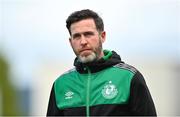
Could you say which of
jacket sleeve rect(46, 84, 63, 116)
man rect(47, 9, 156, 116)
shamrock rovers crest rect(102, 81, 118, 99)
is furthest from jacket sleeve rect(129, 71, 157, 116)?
jacket sleeve rect(46, 84, 63, 116)

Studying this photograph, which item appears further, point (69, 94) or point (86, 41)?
point (69, 94)

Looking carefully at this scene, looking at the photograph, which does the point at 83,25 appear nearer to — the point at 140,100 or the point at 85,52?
the point at 85,52

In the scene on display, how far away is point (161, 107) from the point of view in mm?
16438

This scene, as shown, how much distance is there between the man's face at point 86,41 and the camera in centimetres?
545

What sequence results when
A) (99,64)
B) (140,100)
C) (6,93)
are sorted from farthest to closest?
(6,93)
(99,64)
(140,100)

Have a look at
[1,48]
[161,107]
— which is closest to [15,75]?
[1,48]

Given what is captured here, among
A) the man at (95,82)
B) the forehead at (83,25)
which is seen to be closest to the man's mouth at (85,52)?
the man at (95,82)

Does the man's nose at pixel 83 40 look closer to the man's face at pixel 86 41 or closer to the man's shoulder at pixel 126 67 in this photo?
the man's face at pixel 86 41

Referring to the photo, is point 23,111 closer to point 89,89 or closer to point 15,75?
point 15,75

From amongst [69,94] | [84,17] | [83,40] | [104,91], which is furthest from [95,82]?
[84,17]

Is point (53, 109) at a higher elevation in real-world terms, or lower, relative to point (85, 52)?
lower

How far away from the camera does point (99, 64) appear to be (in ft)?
18.2

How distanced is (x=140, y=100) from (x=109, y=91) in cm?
22

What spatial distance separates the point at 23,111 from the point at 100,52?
1111 centimetres
